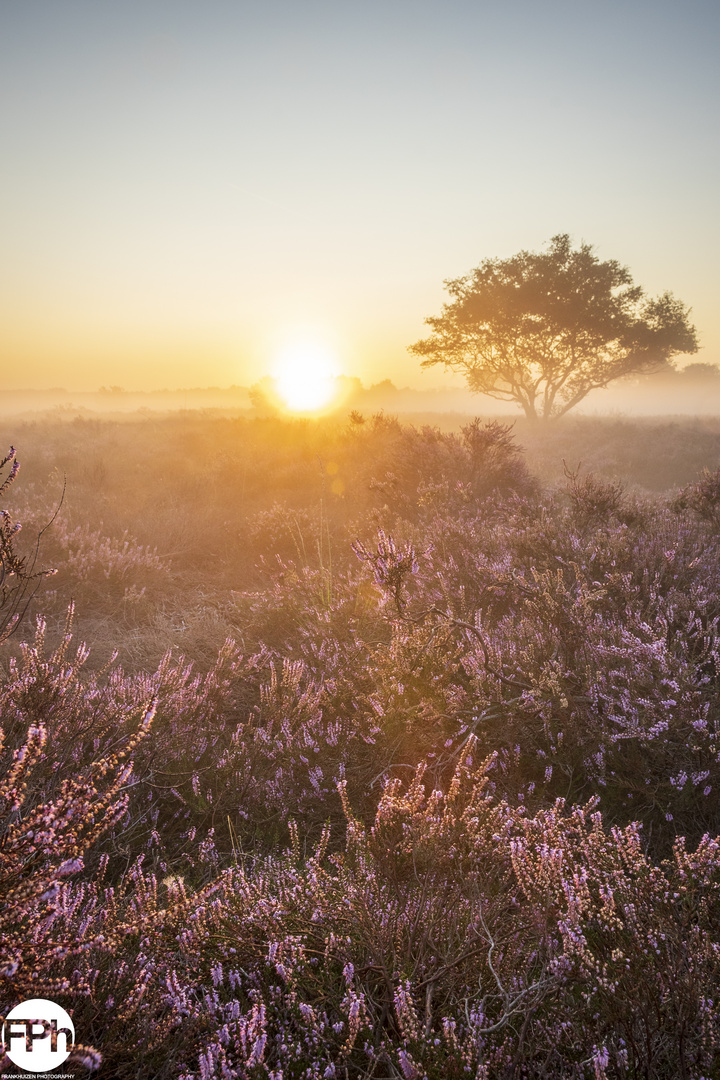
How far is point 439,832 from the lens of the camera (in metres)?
2.08

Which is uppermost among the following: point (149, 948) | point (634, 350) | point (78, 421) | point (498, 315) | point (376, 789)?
point (498, 315)

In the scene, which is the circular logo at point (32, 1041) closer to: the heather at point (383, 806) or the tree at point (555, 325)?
the heather at point (383, 806)

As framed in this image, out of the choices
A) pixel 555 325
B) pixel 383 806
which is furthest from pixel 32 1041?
pixel 555 325

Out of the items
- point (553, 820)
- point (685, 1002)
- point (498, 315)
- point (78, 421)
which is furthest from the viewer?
point (498, 315)

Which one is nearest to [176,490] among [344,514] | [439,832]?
[344,514]

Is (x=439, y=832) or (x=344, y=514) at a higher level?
(x=344, y=514)

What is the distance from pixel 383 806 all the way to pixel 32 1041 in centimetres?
117

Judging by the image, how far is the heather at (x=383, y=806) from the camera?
1387 mm

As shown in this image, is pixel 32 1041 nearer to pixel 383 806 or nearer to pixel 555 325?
pixel 383 806

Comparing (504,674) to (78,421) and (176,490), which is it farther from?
(78,421)

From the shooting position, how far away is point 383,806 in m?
1.97

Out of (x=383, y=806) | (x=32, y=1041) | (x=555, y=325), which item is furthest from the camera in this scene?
(x=555, y=325)

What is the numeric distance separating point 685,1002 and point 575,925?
0.30 metres

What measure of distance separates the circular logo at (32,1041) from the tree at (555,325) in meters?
26.0
